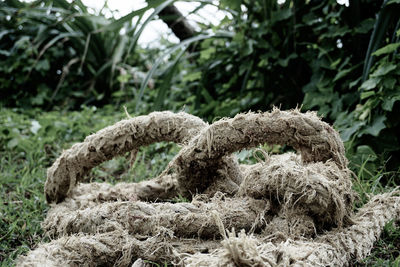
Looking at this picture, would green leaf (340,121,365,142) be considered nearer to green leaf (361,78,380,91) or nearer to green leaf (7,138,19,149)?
green leaf (361,78,380,91)

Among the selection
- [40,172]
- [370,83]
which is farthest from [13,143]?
[370,83]

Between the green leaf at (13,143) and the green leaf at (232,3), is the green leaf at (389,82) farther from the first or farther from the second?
the green leaf at (13,143)

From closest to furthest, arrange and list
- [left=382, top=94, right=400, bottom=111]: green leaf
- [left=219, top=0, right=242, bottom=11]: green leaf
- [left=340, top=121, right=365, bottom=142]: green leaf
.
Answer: [left=382, top=94, right=400, bottom=111]: green leaf < [left=340, top=121, right=365, bottom=142]: green leaf < [left=219, top=0, right=242, bottom=11]: green leaf

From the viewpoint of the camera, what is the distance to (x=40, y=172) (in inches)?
90.4

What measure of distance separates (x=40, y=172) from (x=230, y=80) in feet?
4.64

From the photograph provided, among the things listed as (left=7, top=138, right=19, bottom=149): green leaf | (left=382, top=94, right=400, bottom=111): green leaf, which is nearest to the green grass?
(left=7, top=138, right=19, bottom=149): green leaf

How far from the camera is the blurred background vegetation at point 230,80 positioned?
6.48 feet

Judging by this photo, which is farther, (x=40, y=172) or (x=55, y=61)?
(x=55, y=61)

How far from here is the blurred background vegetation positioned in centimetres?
198

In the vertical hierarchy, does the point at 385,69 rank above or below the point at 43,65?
below

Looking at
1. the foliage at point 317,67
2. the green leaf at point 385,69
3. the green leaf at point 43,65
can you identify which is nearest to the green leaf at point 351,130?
the foliage at point 317,67

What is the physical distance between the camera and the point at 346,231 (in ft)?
3.97

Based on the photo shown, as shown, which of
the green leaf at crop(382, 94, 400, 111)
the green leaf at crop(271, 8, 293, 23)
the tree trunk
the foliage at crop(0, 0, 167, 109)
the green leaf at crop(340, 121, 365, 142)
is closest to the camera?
the green leaf at crop(382, 94, 400, 111)

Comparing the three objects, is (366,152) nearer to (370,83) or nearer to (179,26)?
(370,83)
